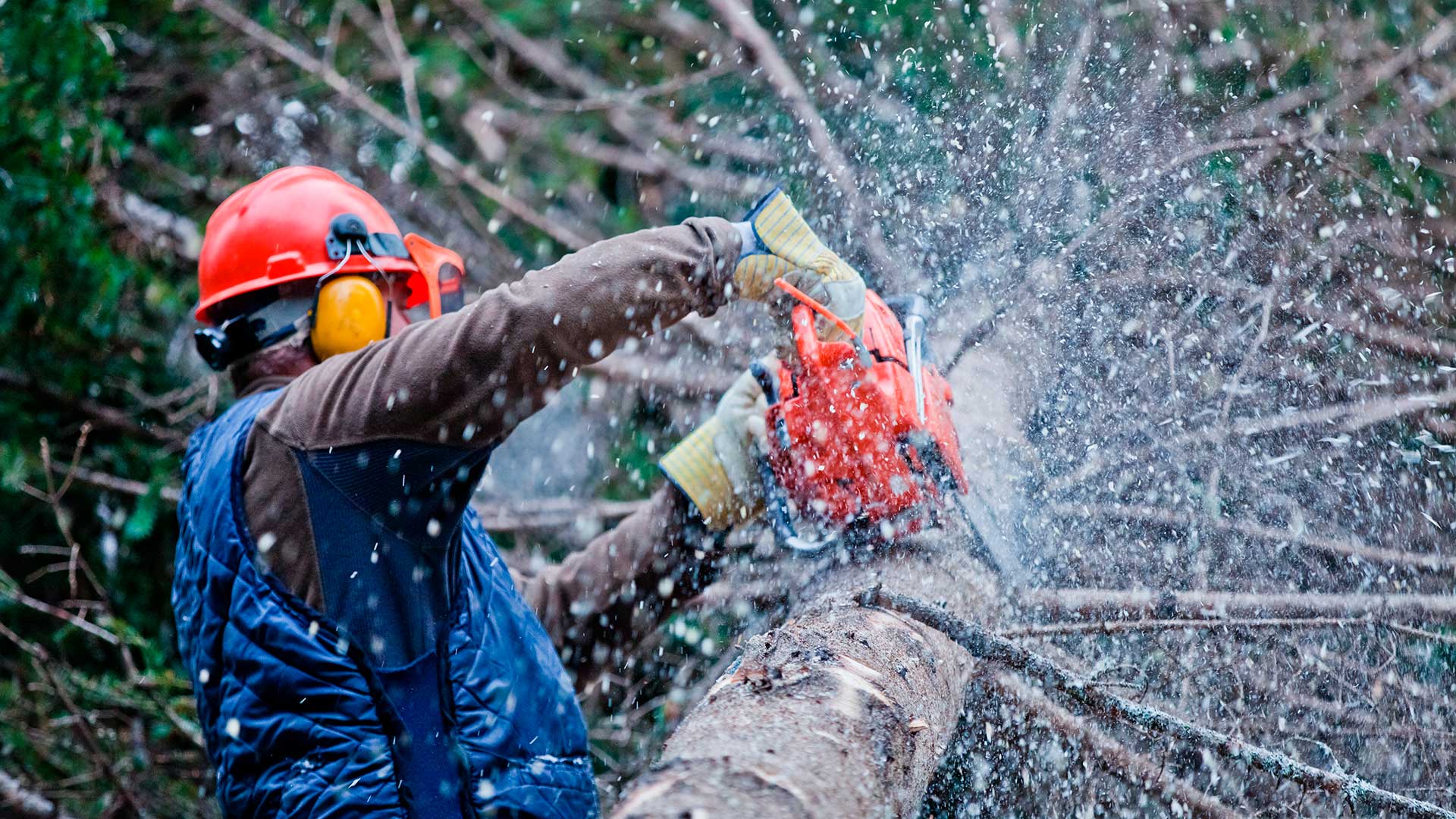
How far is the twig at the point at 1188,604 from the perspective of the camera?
243 cm

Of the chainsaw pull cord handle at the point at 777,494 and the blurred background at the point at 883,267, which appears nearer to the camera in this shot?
the chainsaw pull cord handle at the point at 777,494

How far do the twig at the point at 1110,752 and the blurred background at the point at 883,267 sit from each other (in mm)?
64

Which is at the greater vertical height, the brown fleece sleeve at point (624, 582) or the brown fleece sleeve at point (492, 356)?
the brown fleece sleeve at point (492, 356)

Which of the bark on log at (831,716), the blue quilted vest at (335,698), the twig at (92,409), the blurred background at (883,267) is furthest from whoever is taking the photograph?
the twig at (92,409)

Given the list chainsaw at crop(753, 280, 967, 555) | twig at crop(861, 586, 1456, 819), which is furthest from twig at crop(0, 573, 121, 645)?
twig at crop(861, 586, 1456, 819)

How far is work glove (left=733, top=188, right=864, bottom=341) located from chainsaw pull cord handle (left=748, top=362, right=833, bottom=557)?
0.19 m

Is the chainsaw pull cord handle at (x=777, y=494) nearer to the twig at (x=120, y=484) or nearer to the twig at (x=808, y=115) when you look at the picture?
the twig at (x=808, y=115)

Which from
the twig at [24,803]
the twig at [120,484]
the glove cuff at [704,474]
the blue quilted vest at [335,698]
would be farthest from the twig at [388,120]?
the twig at [24,803]

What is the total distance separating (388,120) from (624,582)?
2.78m

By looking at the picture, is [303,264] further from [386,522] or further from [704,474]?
[704,474]

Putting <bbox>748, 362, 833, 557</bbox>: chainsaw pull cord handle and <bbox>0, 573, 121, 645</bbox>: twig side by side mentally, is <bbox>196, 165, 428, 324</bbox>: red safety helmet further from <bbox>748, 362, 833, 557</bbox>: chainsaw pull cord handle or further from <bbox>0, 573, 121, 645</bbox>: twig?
<bbox>0, 573, 121, 645</bbox>: twig

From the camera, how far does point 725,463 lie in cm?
242

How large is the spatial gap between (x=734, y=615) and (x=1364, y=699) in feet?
6.00

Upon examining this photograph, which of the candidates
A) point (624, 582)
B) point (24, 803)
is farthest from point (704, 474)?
point (24, 803)
